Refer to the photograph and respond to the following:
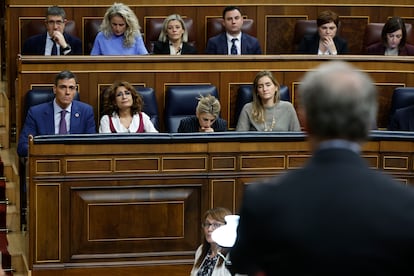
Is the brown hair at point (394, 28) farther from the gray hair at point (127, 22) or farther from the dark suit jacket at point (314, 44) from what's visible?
the gray hair at point (127, 22)

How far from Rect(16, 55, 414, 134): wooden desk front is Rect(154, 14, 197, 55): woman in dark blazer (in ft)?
1.89

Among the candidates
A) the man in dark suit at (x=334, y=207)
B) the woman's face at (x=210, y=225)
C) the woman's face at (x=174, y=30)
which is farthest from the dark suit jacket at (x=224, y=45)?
the man in dark suit at (x=334, y=207)

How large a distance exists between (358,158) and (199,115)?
14.3 ft

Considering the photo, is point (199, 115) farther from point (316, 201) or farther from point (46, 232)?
point (316, 201)

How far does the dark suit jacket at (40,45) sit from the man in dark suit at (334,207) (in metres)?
5.69

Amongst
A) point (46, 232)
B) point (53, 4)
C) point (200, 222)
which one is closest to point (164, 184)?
point (200, 222)

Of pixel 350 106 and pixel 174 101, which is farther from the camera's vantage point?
pixel 174 101

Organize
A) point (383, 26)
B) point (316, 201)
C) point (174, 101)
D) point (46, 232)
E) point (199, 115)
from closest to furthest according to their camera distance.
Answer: point (316, 201)
point (46, 232)
point (199, 115)
point (174, 101)
point (383, 26)

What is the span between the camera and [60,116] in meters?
6.15

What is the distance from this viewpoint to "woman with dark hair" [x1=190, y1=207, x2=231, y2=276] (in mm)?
4473

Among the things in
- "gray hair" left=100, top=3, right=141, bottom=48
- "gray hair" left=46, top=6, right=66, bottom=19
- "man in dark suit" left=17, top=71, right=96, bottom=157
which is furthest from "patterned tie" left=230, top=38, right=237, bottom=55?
"man in dark suit" left=17, top=71, right=96, bottom=157

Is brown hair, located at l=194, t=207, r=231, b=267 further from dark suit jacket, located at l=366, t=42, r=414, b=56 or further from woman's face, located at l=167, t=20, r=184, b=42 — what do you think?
dark suit jacket, located at l=366, t=42, r=414, b=56

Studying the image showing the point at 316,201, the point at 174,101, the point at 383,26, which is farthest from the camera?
the point at 383,26

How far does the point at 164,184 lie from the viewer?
5.38 m
